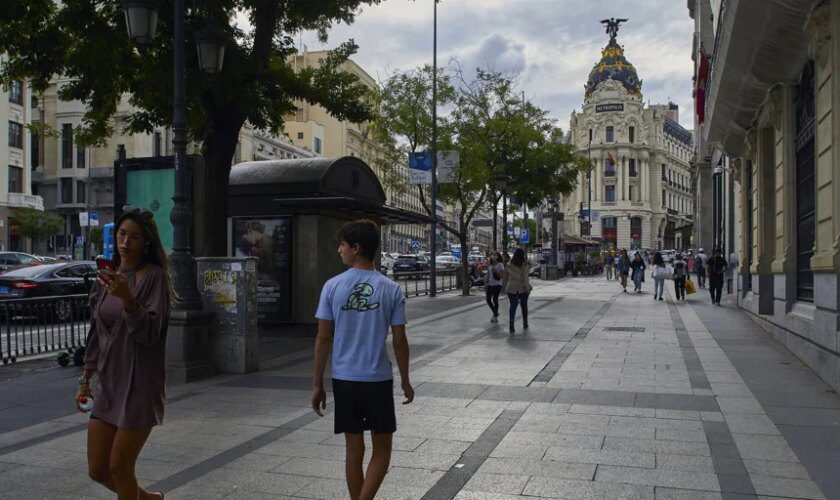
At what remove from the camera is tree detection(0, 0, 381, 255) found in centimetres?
1159

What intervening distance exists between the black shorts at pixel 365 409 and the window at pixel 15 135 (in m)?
53.6

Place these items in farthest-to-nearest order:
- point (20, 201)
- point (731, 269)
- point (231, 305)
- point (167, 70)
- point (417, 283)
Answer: point (20, 201), point (417, 283), point (731, 269), point (167, 70), point (231, 305)

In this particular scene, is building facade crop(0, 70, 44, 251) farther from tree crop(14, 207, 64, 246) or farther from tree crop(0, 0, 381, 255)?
tree crop(0, 0, 381, 255)

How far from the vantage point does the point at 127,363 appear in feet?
11.3

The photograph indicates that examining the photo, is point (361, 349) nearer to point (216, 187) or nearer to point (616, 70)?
point (216, 187)

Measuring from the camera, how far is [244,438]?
602 centimetres

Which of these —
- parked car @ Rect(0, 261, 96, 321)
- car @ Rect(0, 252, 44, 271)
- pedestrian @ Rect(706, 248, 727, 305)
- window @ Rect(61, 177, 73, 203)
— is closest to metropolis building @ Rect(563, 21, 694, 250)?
window @ Rect(61, 177, 73, 203)

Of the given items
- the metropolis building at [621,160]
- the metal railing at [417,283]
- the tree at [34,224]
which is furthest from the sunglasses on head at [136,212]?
the metropolis building at [621,160]

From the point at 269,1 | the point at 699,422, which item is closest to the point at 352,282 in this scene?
the point at 699,422

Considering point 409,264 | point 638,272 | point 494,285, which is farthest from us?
point 409,264

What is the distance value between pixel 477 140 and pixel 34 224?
32400mm

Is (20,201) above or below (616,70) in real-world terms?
below

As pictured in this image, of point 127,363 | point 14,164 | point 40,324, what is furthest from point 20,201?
point 127,363

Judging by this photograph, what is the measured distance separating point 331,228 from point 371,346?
1111cm
